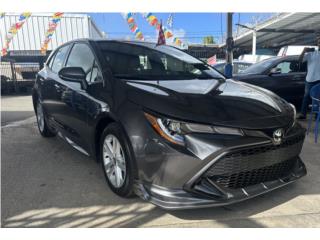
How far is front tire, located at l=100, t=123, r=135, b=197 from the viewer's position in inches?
99.0

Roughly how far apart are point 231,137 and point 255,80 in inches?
185

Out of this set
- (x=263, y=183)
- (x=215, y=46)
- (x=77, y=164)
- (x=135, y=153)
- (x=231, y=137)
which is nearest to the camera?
(x=231, y=137)

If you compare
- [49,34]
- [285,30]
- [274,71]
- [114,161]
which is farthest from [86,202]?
[285,30]

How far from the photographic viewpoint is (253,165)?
7.85 feet

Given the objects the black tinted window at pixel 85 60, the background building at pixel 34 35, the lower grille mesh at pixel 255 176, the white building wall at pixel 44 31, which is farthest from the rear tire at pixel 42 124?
the white building wall at pixel 44 31

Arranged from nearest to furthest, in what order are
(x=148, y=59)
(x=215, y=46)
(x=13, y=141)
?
(x=148, y=59)
(x=13, y=141)
(x=215, y=46)

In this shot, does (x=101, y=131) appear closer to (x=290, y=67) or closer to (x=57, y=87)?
(x=57, y=87)

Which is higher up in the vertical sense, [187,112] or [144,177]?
[187,112]

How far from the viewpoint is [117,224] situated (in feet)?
7.86

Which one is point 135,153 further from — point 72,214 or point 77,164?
point 77,164

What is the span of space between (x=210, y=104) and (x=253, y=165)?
1.97 feet

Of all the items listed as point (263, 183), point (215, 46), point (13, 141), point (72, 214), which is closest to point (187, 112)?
point (263, 183)

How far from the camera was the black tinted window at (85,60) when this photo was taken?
3147 millimetres

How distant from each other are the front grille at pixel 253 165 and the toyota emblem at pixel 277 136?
0.15 feet
